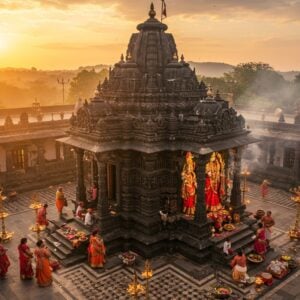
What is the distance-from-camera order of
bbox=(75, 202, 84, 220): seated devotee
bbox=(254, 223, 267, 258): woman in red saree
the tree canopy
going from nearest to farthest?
bbox=(254, 223, 267, 258): woman in red saree
bbox=(75, 202, 84, 220): seated devotee
the tree canopy

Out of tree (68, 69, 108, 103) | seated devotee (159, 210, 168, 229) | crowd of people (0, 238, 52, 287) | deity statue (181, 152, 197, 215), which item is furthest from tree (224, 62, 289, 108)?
crowd of people (0, 238, 52, 287)

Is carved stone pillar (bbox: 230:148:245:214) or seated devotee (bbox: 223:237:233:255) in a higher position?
carved stone pillar (bbox: 230:148:245:214)

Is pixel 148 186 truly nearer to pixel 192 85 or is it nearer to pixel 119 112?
pixel 119 112

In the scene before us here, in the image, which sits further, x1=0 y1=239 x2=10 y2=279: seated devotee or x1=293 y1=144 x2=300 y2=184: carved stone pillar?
x1=293 y1=144 x2=300 y2=184: carved stone pillar

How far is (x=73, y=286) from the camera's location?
14.0 meters

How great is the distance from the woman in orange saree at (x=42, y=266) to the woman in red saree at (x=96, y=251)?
6.33 feet

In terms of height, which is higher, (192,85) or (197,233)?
(192,85)

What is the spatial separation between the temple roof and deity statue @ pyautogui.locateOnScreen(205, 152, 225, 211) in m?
1.51

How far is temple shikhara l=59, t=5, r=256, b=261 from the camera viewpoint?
16.1 meters

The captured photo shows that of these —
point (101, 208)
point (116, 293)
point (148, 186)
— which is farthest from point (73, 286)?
point (148, 186)

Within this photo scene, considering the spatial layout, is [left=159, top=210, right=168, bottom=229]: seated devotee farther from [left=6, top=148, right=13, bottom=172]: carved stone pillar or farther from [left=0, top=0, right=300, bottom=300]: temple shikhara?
[left=6, top=148, right=13, bottom=172]: carved stone pillar

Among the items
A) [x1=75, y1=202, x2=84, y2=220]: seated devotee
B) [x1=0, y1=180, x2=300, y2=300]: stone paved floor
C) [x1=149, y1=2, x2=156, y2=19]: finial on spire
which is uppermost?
[x1=149, y1=2, x2=156, y2=19]: finial on spire

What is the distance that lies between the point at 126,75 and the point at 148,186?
5.81 meters

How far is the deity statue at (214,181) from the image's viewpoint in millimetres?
17531
